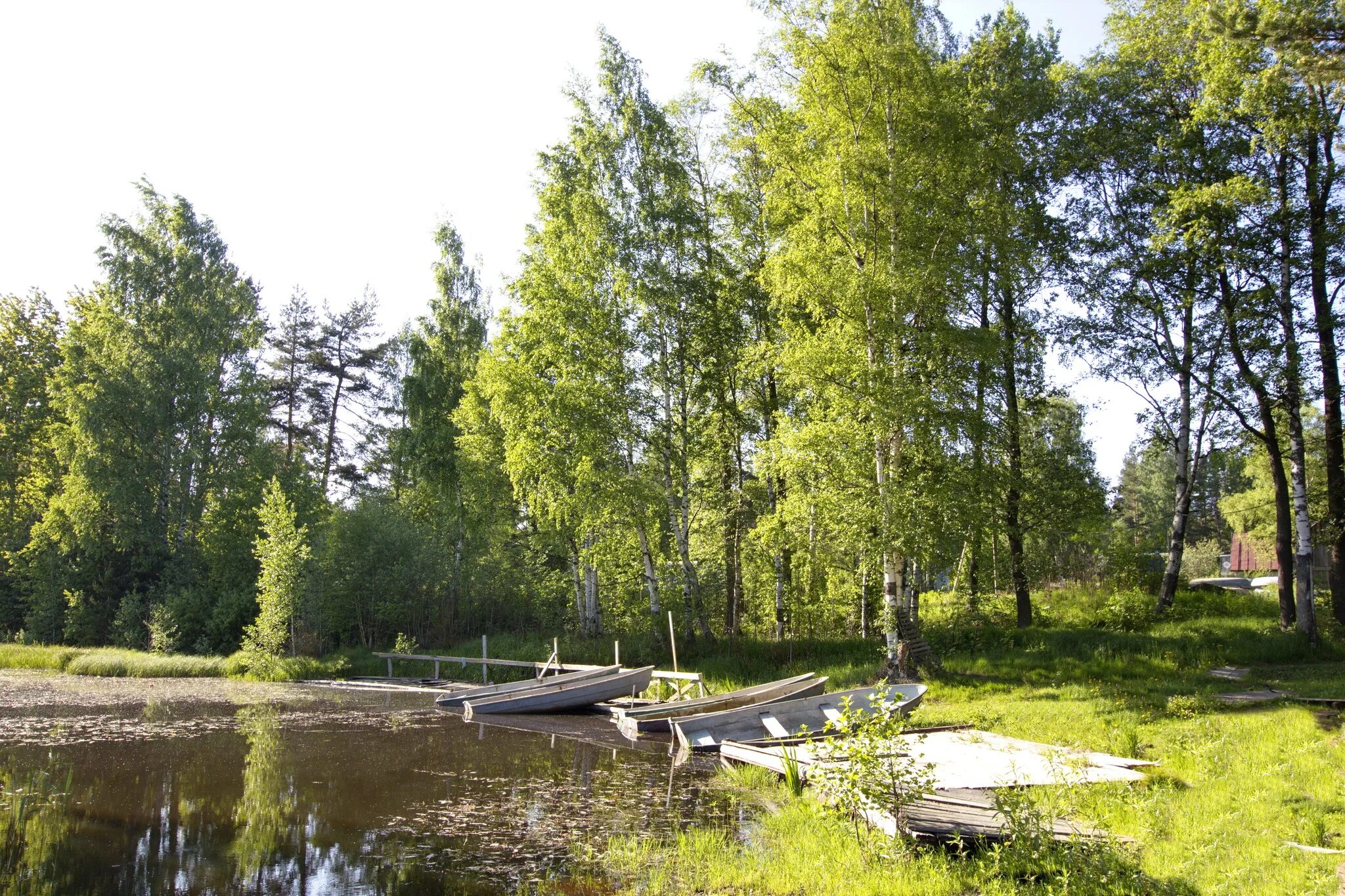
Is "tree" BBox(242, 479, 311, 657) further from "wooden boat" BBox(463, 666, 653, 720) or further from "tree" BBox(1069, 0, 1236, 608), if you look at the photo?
"tree" BBox(1069, 0, 1236, 608)

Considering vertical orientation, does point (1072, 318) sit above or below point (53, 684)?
above

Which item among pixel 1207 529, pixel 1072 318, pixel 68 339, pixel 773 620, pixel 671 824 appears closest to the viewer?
pixel 671 824

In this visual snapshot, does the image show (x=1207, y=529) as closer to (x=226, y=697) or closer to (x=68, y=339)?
(x=226, y=697)

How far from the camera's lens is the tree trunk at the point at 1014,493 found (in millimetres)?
18891

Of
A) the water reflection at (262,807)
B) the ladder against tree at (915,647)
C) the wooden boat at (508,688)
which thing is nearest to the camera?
the water reflection at (262,807)

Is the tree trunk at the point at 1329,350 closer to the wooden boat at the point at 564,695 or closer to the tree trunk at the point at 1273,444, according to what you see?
the tree trunk at the point at 1273,444

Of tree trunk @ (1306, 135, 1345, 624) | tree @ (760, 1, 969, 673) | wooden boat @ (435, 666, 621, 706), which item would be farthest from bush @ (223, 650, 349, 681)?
tree trunk @ (1306, 135, 1345, 624)

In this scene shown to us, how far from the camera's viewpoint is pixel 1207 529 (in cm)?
5984

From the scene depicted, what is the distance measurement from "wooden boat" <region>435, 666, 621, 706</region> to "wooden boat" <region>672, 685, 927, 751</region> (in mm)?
5848

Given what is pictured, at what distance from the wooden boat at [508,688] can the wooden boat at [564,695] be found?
0.22 metres

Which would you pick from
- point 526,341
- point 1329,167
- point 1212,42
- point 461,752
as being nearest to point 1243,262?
point 1329,167

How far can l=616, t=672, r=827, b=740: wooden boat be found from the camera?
591 inches

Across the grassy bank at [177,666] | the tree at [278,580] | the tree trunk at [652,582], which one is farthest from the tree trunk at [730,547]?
the tree at [278,580]

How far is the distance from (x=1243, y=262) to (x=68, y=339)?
39.8 metres
